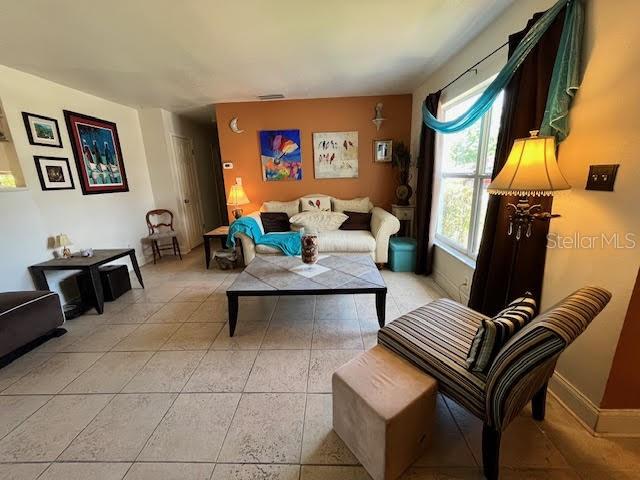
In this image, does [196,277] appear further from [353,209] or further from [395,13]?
[395,13]

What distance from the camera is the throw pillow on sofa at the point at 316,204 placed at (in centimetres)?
397

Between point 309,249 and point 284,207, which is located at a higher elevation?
point 284,207

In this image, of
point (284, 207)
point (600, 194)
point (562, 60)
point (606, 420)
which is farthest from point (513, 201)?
point (284, 207)

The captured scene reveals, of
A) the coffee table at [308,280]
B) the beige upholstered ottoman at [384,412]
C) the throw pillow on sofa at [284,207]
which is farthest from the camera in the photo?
the throw pillow on sofa at [284,207]

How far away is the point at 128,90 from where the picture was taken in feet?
10.4

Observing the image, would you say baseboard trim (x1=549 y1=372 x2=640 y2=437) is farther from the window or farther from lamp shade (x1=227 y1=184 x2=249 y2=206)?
lamp shade (x1=227 y1=184 x2=249 y2=206)

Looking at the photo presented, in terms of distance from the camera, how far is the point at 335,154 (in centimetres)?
410

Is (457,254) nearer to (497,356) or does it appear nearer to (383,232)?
A: (383,232)

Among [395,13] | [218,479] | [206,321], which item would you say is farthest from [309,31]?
[218,479]

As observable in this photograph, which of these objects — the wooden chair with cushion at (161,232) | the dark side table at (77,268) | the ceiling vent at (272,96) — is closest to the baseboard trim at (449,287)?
the ceiling vent at (272,96)

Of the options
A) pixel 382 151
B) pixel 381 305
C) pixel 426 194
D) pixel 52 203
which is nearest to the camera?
pixel 381 305

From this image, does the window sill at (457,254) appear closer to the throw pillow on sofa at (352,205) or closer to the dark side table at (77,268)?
the throw pillow on sofa at (352,205)

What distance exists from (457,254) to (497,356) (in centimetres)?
184

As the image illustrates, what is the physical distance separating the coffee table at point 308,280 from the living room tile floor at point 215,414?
1.24ft
